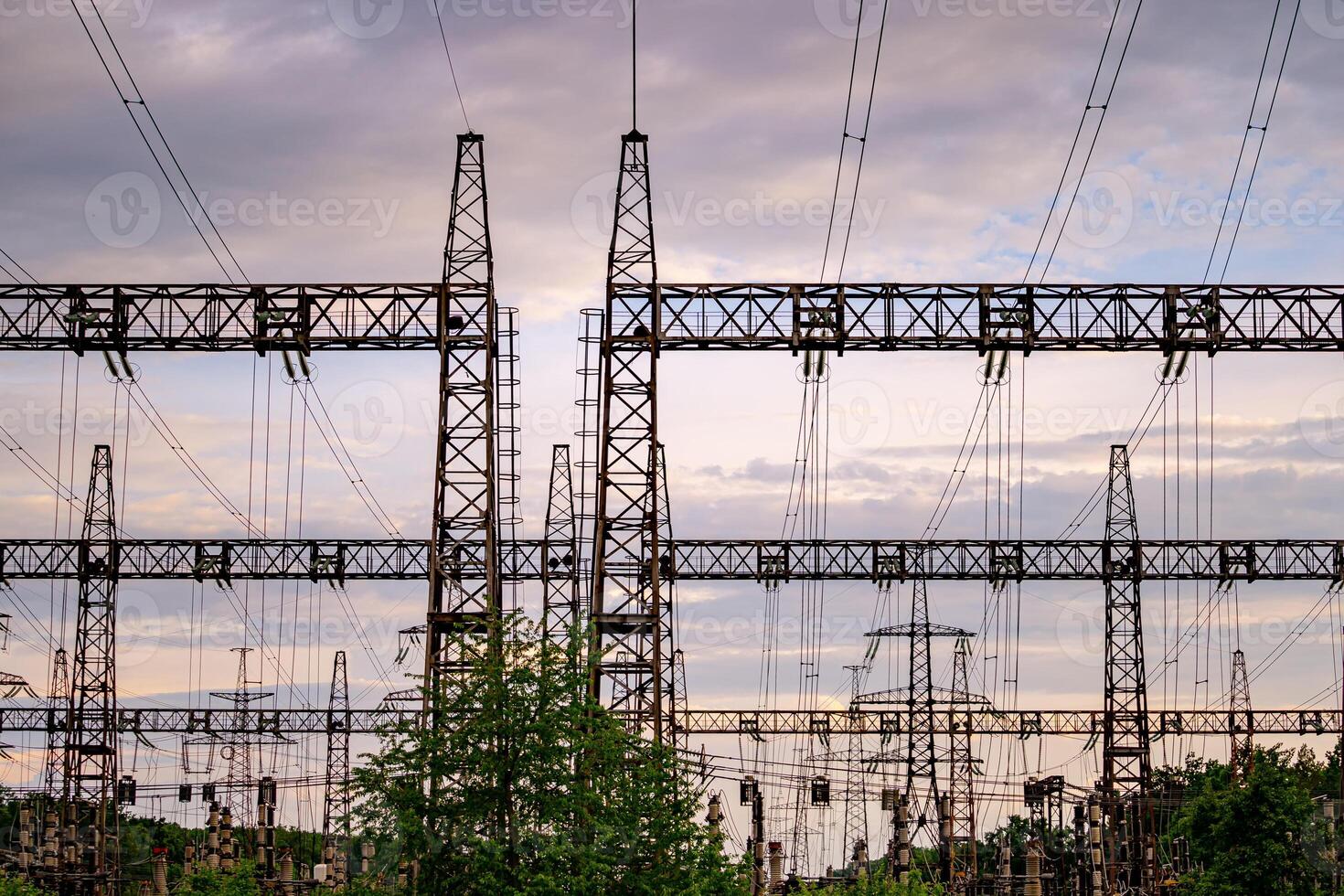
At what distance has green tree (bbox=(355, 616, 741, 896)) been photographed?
2758 centimetres

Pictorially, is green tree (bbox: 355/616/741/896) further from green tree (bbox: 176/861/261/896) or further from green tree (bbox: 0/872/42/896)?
green tree (bbox: 176/861/261/896)

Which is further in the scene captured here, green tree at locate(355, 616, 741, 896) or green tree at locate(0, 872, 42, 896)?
green tree at locate(0, 872, 42, 896)

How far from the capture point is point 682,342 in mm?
36688

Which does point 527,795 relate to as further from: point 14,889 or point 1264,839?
point 1264,839

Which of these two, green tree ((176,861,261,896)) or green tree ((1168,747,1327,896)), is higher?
green tree ((1168,747,1327,896))

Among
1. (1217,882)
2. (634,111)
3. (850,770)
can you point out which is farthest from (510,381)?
(850,770)

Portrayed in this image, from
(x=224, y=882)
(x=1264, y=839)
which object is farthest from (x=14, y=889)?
(x=1264, y=839)

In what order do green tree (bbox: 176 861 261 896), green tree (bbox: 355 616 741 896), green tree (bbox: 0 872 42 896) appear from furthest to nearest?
green tree (bbox: 176 861 261 896) < green tree (bbox: 0 872 42 896) < green tree (bbox: 355 616 741 896)

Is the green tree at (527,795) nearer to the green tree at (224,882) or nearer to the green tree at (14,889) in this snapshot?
the green tree at (14,889)

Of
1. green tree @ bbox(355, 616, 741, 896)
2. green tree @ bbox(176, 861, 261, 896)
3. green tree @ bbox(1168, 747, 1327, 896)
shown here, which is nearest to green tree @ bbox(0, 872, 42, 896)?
green tree @ bbox(176, 861, 261, 896)

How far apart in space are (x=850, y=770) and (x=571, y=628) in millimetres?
45664

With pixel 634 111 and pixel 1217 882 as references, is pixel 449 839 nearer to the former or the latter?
pixel 634 111

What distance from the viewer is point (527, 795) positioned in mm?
28047

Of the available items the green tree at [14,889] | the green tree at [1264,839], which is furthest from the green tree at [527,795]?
the green tree at [1264,839]
